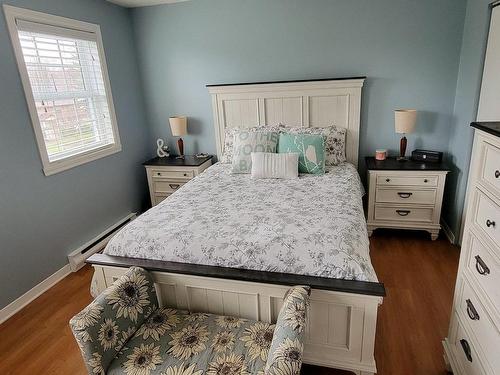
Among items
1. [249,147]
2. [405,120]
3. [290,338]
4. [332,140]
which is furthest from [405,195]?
[290,338]

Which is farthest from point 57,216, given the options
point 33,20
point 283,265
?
point 283,265

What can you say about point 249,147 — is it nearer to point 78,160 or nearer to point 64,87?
point 78,160

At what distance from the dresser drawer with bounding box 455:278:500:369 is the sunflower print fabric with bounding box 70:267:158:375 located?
1.35 m

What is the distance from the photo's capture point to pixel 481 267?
4.44 ft

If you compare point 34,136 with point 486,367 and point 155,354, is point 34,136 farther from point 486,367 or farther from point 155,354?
point 486,367

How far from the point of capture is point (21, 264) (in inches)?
95.0

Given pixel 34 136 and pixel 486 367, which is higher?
pixel 34 136

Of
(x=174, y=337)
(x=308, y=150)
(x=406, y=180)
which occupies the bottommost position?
(x=174, y=337)

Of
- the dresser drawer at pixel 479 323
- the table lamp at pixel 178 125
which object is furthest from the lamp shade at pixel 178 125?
the dresser drawer at pixel 479 323

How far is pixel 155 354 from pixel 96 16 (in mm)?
3075

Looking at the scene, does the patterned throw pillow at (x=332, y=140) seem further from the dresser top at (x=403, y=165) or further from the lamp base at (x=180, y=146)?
the lamp base at (x=180, y=146)

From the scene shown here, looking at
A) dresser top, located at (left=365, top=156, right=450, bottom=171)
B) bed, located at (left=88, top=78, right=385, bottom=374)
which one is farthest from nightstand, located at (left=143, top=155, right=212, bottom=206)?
dresser top, located at (left=365, top=156, right=450, bottom=171)

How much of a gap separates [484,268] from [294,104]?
7.72ft

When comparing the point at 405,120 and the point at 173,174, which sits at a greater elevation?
the point at 405,120
